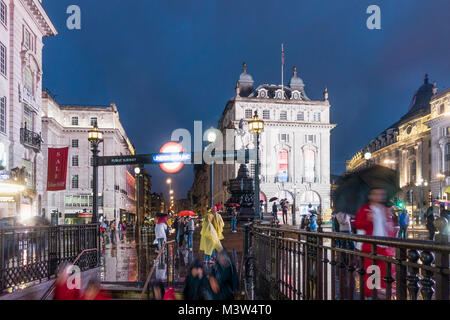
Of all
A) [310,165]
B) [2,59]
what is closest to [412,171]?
[310,165]

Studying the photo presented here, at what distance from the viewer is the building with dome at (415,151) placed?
66750mm

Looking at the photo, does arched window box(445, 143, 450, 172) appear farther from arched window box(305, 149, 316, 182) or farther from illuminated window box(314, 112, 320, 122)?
illuminated window box(314, 112, 320, 122)

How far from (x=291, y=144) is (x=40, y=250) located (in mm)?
68420

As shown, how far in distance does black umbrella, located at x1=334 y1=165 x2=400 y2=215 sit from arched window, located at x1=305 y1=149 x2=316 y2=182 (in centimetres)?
6991

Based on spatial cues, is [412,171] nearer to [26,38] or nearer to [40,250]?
[26,38]

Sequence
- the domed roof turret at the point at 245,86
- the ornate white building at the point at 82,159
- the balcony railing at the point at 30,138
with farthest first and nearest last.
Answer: the domed roof turret at the point at 245,86 → the ornate white building at the point at 82,159 → the balcony railing at the point at 30,138

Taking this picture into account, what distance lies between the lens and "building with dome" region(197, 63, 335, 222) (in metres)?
74.2

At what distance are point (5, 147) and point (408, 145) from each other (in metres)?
71.2

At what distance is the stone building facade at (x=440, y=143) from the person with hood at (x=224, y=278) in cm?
5999

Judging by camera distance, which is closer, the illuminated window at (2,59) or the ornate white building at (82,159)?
the illuminated window at (2,59)

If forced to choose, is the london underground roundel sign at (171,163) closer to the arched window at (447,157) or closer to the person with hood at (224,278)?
the person with hood at (224,278)

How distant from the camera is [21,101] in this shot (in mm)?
27422

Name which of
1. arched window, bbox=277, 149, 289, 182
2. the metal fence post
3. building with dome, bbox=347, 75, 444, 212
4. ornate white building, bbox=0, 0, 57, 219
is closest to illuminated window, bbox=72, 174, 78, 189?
ornate white building, bbox=0, 0, 57, 219

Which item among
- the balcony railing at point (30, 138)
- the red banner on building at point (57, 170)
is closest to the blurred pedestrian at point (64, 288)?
the red banner on building at point (57, 170)
